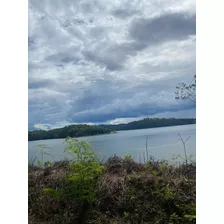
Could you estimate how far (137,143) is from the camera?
7.61ft

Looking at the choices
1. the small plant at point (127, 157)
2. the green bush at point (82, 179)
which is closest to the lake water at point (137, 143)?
the small plant at point (127, 157)

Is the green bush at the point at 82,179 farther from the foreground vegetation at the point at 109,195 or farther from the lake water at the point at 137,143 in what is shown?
the lake water at the point at 137,143

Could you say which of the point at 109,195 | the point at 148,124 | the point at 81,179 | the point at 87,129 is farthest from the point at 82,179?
the point at 148,124

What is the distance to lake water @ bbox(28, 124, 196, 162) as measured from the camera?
2.16m

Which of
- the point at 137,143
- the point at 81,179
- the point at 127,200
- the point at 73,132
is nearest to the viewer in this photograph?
the point at 81,179

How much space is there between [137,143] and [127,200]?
521 mm

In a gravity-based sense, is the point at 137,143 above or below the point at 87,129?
below

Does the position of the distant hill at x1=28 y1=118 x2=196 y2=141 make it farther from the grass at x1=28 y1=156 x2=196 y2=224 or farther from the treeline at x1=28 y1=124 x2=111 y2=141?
the grass at x1=28 y1=156 x2=196 y2=224

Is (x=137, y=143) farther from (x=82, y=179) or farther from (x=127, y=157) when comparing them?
(x=82, y=179)

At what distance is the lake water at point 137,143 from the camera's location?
84.9 inches

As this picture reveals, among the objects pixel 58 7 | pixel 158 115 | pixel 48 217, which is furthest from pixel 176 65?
pixel 48 217

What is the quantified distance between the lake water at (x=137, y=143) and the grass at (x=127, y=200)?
15 cm

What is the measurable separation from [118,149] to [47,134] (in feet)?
1.97
